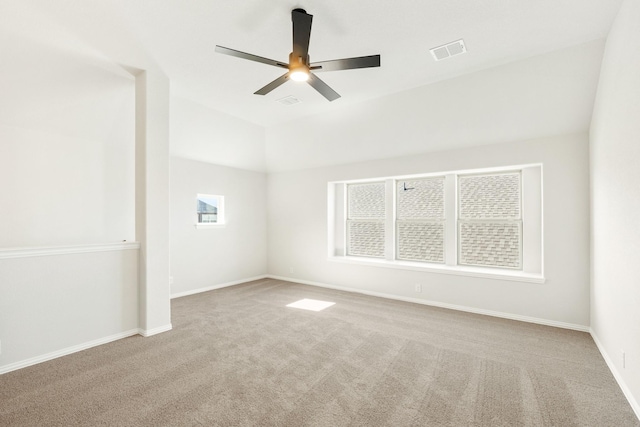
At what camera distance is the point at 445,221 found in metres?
4.83

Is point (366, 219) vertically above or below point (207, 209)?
below

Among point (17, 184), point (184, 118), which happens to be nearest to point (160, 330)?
point (17, 184)

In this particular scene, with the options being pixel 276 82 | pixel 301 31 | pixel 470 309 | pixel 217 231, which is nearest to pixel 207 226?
pixel 217 231

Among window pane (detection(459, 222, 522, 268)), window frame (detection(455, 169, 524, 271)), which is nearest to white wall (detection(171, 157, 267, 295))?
window frame (detection(455, 169, 524, 271))

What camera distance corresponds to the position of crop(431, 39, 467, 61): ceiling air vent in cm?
287

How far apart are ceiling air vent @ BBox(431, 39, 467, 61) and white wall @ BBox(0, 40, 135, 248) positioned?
11.4 ft

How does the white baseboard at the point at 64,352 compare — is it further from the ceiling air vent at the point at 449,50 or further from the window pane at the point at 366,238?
the ceiling air vent at the point at 449,50

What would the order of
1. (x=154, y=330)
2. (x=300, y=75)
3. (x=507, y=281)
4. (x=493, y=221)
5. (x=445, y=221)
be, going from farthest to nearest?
(x=445, y=221), (x=493, y=221), (x=507, y=281), (x=154, y=330), (x=300, y=75)

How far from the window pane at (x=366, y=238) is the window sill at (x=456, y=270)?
20 centimetres

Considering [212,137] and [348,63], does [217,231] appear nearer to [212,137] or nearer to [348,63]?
[212,137]

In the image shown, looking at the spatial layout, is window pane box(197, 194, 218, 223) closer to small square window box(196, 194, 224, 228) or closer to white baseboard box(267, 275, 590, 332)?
small square window box(196, 194, 224, 228)

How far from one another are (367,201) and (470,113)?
2.45 meters

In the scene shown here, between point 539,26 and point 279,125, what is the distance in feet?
12.7

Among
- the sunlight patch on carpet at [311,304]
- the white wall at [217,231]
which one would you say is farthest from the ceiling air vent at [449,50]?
the white wall at [217,231]
